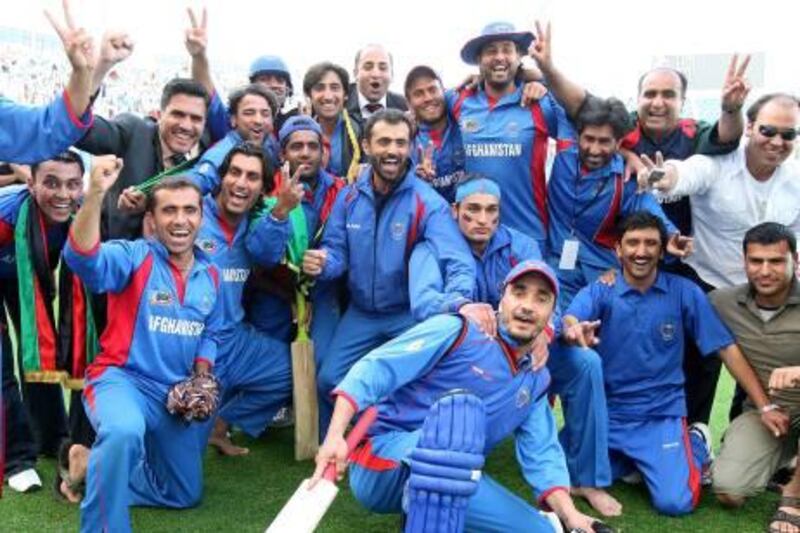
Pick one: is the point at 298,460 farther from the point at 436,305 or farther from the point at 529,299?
the point at 529,299

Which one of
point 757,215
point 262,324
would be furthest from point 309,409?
→ point 757,215

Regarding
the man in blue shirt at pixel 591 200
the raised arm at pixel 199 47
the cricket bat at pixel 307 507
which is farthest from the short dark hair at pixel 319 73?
the cricket bat at pixel 307 507

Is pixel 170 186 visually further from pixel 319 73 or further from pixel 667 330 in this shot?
pixel 667 330

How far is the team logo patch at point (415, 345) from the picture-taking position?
9.41 ft

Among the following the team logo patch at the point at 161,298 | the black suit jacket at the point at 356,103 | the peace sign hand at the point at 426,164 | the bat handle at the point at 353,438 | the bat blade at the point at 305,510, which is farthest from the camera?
the black suit jacket at the point at 356,103

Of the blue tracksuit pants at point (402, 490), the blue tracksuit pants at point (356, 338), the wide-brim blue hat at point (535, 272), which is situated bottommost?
the blue tracksuit pants at point (402, 490)

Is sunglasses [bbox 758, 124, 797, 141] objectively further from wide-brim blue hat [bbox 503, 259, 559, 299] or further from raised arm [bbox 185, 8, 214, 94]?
raised arm [bbox 185, 8, 214, 94]

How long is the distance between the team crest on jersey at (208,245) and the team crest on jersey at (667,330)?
2.30 metres

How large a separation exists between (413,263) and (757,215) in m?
1.93

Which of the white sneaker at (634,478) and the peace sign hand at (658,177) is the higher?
the peace sign hand at (658,177)


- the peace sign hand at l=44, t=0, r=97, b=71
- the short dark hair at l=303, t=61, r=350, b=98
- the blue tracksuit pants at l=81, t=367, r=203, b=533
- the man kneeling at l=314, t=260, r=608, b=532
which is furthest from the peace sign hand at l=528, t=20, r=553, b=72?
the blue tracksuit pants at l=81, t=367, r=203, b=533

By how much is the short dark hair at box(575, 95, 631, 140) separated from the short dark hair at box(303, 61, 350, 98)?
1536 millimetres

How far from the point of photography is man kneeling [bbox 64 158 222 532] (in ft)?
10.2

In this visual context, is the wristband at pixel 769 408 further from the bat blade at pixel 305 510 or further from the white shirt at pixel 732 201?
the bat blade at pixel 305 510
